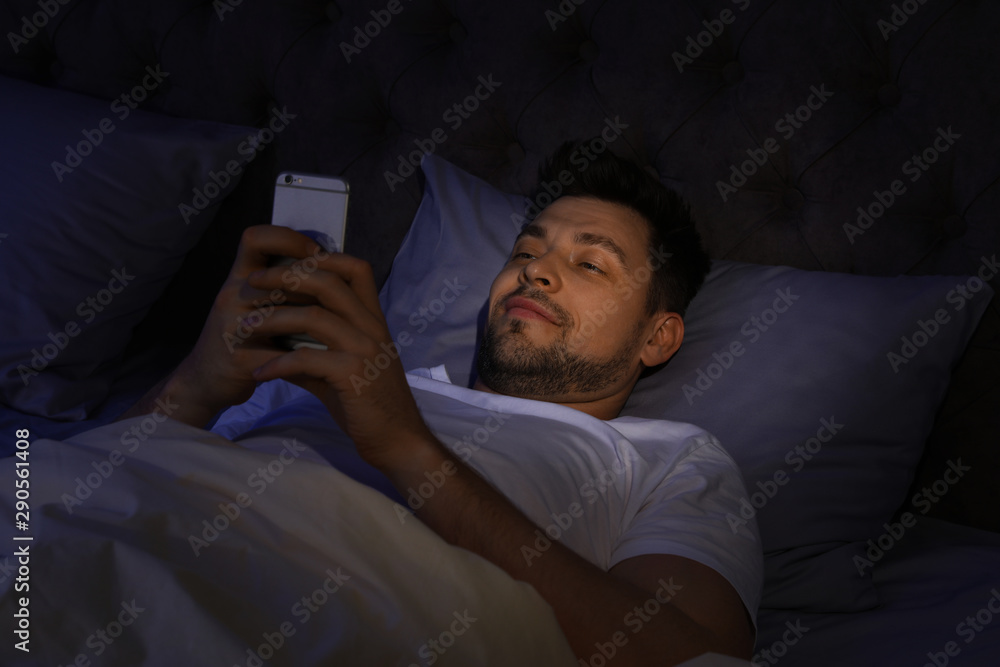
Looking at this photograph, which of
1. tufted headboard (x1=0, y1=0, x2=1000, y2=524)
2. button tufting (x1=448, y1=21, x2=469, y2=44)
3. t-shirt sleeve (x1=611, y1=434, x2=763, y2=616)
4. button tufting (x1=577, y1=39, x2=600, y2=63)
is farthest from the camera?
button tufting (x1=448, y1=21, x2=469, y2=44)

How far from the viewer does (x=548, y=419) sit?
1080 millimetres

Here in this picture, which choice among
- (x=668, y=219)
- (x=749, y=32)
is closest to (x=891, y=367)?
(x=668, y=219)

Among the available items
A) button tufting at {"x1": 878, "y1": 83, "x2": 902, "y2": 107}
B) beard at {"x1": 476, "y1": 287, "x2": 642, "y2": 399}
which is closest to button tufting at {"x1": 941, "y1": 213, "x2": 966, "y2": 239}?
button tufting at {"x1": 878, "y1": 83, "x2": 902, "y2": 107}

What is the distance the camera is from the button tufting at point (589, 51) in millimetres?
1353

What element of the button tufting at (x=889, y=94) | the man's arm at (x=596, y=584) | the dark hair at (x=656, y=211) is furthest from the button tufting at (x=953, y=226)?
the man's arm at (x=596, y=584)

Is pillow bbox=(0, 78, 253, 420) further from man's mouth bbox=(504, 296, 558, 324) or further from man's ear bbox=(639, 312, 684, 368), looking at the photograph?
man's ear bbox=(639, 312, 684, 368)

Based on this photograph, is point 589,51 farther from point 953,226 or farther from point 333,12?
point 953,226

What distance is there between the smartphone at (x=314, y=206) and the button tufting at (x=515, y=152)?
0.63 m

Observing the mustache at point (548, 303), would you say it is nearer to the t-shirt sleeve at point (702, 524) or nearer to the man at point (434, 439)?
the man at point (434, 439)

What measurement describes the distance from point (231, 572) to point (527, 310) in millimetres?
657

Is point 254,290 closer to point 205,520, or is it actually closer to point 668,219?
point 205,520

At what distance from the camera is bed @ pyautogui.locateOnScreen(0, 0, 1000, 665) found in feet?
3.30

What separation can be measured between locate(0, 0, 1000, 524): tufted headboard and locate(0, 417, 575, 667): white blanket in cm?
83

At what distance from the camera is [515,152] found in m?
1.45
